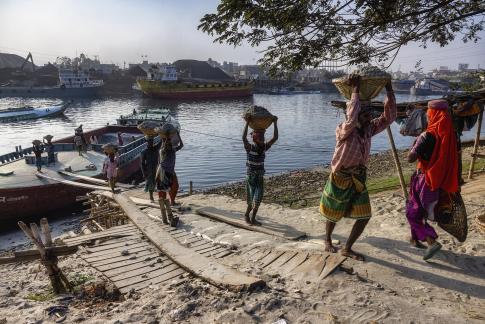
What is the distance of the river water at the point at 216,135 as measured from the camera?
20078 millimetres

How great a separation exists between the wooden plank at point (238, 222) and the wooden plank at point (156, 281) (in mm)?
1703

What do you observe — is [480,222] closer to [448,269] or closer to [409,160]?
[448,269]

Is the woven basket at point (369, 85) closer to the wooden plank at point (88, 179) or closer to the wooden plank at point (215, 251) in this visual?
the wooden plank at point (215, 251)

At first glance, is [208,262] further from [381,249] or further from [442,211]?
[442,211]

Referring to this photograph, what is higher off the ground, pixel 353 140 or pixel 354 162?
pixel 353 140

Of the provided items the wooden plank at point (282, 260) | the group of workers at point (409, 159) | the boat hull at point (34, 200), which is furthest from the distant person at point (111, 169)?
the group of workers at point (409, 159)

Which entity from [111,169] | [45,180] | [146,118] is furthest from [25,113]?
[111,169]

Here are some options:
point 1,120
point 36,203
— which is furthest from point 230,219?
point 1,120

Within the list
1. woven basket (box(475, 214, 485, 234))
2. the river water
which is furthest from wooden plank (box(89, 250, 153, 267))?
the river water

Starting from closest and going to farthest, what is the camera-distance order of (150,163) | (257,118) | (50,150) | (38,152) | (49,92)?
1. (257,118)
2. (150,163)
3. (38,152)
4. (50,150)
5. (49,92)

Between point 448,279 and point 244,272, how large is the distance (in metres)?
2.13

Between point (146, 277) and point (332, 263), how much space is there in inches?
81.1

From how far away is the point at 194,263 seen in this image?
14.2 ft

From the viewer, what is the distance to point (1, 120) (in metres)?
36.7
